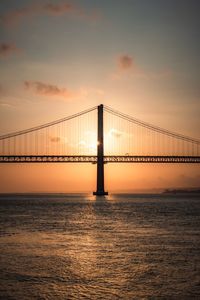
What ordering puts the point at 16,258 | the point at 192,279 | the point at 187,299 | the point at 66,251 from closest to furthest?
the point at 187,299
the point at 192,279
the point at 16,258
the point at 66,251

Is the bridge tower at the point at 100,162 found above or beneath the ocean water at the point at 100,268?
above

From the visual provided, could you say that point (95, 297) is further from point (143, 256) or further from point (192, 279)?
point (143, 256)

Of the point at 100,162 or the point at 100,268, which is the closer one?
the point at 100,268

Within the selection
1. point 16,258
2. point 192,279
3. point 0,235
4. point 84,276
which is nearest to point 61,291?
point 84,276

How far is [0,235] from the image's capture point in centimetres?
2017

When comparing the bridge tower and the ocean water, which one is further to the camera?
the bridge tower

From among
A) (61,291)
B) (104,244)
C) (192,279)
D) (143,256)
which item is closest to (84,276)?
(61,291)

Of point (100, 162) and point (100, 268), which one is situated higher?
point (100, 162)

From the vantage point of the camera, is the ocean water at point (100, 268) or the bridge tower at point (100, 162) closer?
the ocean water at point (100, 268)

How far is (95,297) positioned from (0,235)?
12.2 metres

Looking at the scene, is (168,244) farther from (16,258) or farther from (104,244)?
(16,258)

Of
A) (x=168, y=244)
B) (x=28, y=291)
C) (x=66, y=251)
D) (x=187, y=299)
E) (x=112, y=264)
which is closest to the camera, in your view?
(x=187, y=299)

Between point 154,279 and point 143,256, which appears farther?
point 143,256

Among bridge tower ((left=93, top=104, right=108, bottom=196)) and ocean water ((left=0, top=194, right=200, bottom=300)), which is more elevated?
bridge tower ((left=93, top=104, right=108, bottom=196))
